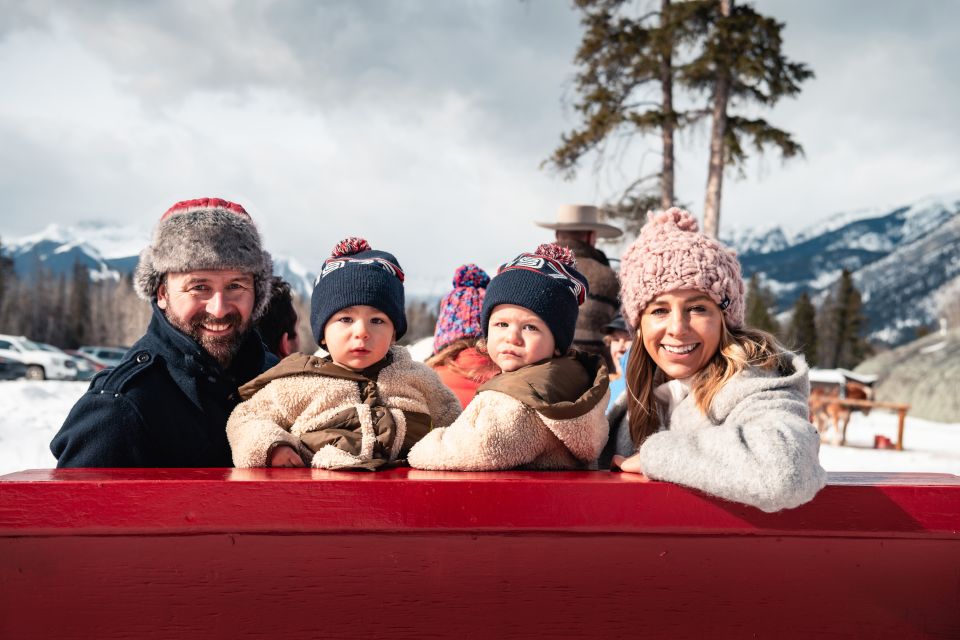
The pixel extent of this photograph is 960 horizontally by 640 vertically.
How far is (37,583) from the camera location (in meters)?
1.56

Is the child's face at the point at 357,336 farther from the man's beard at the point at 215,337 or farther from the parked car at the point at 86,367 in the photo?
the parked car at the point at 86,367

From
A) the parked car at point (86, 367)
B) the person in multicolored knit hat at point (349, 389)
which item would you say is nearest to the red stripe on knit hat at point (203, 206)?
the person in multicolored knit hat at point (349, 389)

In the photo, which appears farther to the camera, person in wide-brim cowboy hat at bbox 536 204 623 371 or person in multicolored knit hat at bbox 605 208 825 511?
person in wide-brim cowboy hat at bbox 536 204 623 371

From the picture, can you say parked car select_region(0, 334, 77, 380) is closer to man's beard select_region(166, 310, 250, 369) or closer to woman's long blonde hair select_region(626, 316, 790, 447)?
man's beard select_region(166, 310, 250, 369)

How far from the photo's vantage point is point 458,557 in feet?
5.32

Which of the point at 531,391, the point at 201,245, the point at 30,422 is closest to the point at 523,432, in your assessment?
the point at 531,391

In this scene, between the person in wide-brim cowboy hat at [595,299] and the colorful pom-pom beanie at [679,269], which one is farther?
the person in wide-brim cowboy hat at [595,299]

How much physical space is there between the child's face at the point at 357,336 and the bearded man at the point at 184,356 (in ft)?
1.30

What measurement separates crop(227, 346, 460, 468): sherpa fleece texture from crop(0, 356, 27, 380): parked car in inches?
1009

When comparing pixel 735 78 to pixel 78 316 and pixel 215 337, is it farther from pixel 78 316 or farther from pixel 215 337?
pixel 78 316

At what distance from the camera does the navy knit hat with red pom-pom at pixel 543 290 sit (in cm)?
222

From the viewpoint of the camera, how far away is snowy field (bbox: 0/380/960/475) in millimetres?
7527

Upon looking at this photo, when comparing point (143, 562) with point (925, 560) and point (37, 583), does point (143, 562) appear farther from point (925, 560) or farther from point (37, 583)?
point (925, 560)

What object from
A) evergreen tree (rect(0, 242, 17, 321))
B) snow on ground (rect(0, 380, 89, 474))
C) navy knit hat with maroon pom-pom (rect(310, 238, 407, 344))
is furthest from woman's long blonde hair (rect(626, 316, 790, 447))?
evergreen tree (rect(0, 242, 17, 321))
